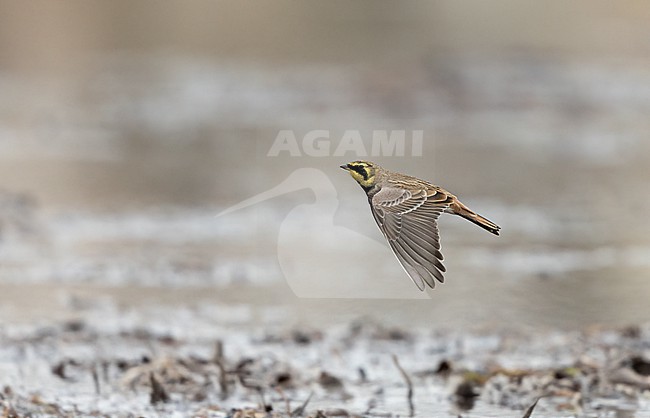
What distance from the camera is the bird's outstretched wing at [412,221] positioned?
3.45 m

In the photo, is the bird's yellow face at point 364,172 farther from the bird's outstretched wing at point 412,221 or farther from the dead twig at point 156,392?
the dead twig at point 156,392

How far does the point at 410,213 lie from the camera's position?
11.7 ft

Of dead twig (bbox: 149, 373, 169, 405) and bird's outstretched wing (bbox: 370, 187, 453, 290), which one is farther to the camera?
dead twig (bbox: 149, 373, 169, 405)

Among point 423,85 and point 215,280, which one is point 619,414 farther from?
point 423,85

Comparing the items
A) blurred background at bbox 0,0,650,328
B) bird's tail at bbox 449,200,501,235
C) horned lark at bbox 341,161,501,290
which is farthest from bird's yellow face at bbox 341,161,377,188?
blurred background at bbox 0,0,650,328

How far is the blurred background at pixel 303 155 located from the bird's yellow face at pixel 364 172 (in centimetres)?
351

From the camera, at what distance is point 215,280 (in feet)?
27.3

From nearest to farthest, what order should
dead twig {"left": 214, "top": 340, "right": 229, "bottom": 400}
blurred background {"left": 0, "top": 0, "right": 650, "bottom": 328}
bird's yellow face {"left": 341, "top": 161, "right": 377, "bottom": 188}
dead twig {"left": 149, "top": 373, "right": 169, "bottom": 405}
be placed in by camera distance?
1. bird's yellow face {"left": 341, "top": 161, "right": 377, "bottom": 188}
2. dead twig {"left": 149, "top": 373, "right": 169, "bottom": 405}
3. dead twig {"left": 214, "top": 340, "right": 229, "bottom": 400}
4. blurred background {"left": 0, "top": 0, "right": 650, "bottom": 328}

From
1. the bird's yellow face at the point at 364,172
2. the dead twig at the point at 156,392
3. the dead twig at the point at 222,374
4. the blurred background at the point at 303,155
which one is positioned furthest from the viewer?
the blurred background at the point at 303,155

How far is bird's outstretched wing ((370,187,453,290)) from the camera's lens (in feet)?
11.3

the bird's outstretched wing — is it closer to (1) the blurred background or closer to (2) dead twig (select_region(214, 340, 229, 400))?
(2) dead twig (select_region(214, 340, 229, 400))

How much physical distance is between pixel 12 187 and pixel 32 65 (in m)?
11.4

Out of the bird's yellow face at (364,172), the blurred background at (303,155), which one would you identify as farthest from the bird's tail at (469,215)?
the blurred background at (303,155)

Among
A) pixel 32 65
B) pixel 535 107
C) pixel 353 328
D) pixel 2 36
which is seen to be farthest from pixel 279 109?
pixel 353 328
